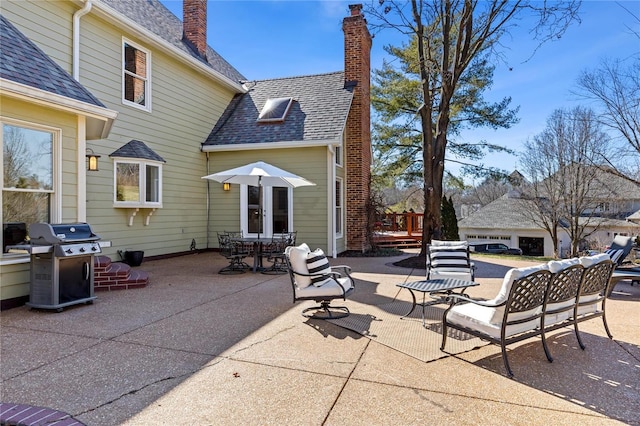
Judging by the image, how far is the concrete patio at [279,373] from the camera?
2639 mm

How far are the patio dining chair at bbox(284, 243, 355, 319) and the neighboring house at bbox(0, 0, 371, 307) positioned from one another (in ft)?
9.65

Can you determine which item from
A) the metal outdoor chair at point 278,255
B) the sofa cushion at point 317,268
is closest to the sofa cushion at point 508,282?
the sofa cushion at point 317,268

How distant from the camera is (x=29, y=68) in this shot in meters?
5.52

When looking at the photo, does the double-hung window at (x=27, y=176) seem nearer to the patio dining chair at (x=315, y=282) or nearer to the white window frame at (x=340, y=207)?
the patio dining chair at (x=315, y=282)

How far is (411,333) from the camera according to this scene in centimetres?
434

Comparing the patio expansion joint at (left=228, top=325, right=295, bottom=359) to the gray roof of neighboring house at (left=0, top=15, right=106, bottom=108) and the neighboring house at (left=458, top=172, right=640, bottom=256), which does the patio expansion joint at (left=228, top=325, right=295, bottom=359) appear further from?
the neighboring house at (left=458, top=172, right=640, bottom=256)

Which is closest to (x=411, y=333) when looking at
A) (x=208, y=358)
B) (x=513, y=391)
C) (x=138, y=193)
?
(x=513, y=391)

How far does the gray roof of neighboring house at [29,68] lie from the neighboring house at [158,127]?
0.08 ft

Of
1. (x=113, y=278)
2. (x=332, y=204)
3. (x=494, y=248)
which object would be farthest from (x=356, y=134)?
(x=494, y=248)

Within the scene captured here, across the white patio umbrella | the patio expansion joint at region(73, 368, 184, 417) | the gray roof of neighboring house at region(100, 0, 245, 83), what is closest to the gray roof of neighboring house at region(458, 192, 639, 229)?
the gray roof of neighboring house at region(100, 0, 245, 83)

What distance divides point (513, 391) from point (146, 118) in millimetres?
9876

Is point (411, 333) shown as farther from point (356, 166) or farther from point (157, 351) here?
point (356, 166)

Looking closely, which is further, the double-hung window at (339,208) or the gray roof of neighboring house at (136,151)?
the double-hung window at (339,208)

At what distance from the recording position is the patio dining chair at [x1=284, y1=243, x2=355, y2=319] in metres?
4.95
